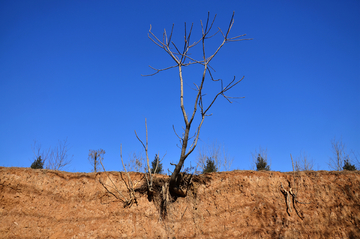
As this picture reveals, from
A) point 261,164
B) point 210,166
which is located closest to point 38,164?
point 210,166

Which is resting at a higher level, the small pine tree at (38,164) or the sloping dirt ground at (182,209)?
the small pine tree at (38,164)

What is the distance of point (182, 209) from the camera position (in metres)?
7.31

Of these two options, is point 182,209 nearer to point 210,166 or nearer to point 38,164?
point 210,166

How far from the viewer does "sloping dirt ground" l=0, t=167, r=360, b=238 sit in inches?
260

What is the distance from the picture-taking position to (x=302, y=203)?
807 cm

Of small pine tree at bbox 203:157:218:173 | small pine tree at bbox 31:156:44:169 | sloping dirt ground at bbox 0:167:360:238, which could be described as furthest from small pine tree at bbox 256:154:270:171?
small pine tree at bbox 31:156:44:169

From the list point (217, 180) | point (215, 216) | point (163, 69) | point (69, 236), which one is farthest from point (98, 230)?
point (163, 69)

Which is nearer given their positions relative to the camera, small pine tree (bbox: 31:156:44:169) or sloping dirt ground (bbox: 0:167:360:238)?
sloping dirt ground (bbox: 0:167:360:238)

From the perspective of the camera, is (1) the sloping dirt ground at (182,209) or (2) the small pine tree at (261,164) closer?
(1) the sloping dirt ground at (182,209)

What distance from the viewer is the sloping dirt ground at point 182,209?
21.7 ft

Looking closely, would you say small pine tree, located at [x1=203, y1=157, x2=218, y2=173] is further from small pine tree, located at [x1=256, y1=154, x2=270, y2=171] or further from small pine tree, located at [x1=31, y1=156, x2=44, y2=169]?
small pine tree, located at [x1=31, y1=156, x2=44, y2=169]

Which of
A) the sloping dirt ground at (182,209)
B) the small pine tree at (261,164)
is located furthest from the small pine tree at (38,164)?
the small pine tree at (261,164)

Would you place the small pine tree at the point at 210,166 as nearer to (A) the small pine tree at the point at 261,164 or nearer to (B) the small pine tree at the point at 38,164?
(A) the small pine tree at the point at 261,164

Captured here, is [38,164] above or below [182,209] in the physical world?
above
